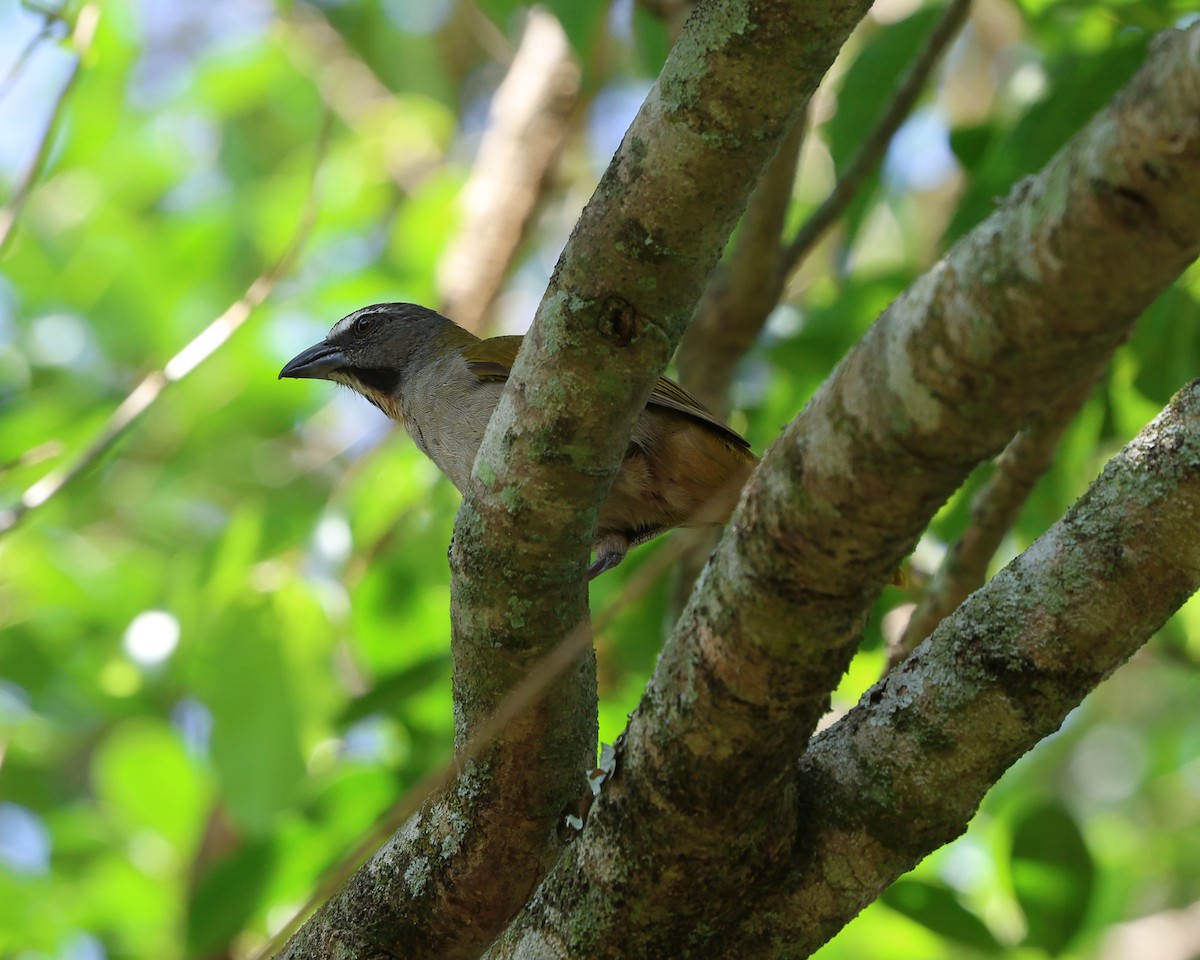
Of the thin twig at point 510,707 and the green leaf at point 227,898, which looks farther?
the green leaf at point 227,898

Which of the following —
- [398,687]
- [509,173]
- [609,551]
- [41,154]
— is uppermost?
[509,173]

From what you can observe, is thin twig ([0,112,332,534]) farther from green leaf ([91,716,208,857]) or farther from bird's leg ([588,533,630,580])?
Result: bird's leg ([588,533,630,580])

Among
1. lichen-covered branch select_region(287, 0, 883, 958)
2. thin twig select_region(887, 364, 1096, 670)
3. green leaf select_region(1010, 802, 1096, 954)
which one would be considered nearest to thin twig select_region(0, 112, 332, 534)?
lichen-covered branch select_region(287, 0, 883, 958)

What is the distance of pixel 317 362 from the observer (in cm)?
525

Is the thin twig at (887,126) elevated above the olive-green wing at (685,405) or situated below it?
above

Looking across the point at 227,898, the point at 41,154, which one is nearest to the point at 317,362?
the point at 41,154

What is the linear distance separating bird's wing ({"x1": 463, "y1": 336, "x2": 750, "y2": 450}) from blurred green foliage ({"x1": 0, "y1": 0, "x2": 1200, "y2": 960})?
52cm

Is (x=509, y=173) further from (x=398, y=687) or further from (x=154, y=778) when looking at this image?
(x=398, y=687)

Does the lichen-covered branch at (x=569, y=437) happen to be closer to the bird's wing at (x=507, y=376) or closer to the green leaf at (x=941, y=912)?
the green leaf at (x=941, y=912)

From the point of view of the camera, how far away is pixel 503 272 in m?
6.57

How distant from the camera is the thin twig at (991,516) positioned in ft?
11.7

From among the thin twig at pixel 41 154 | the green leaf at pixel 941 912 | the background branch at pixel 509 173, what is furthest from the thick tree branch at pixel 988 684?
the background branch at pixel 509 173

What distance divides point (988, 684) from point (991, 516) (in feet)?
5.81

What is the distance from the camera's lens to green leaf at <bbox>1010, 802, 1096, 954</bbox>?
311cm
